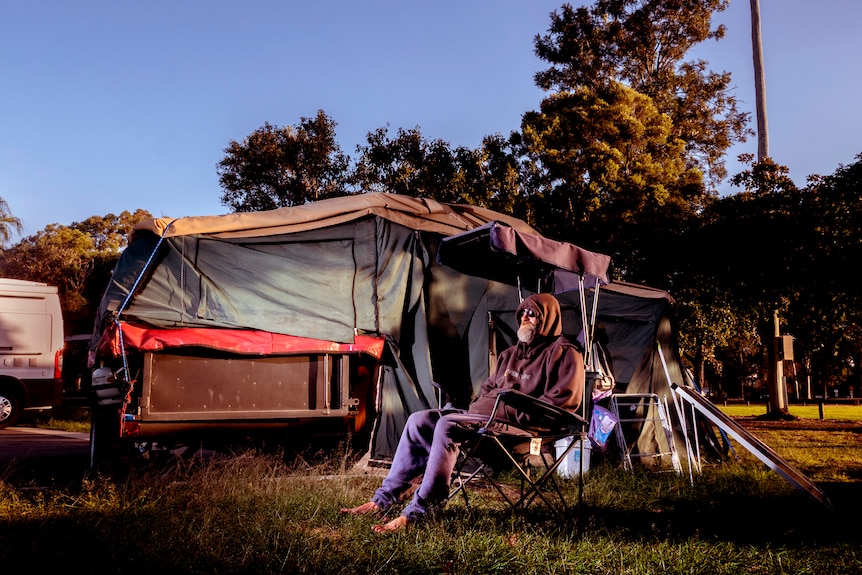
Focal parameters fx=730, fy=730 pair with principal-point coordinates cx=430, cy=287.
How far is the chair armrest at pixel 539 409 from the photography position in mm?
4156

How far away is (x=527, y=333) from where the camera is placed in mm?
4938

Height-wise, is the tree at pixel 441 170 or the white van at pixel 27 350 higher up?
the tree at pixel 441 170

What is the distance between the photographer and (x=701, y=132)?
2030 centimetres

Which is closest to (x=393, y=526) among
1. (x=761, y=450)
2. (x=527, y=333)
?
(x=527, y=333)

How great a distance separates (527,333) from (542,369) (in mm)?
279

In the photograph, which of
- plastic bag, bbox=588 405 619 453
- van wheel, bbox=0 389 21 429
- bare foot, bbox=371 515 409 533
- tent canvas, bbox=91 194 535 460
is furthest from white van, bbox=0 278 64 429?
bare foot, bbox=371 515 409 533

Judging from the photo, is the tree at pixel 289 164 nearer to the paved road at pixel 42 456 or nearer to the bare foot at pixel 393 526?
the paved road at pixel 42 456

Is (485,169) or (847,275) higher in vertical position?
(485,169)

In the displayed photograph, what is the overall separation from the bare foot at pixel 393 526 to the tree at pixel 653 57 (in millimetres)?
17798

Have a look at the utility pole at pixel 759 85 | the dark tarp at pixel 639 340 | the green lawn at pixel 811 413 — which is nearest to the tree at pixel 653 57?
the utility pole at pixel 759 85

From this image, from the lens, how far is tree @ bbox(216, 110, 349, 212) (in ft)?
66.0

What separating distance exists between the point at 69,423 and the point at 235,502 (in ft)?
33.6

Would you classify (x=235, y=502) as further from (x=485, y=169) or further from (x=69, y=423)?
(x=485, y=169)

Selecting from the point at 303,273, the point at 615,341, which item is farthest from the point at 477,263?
the point at 615,341
